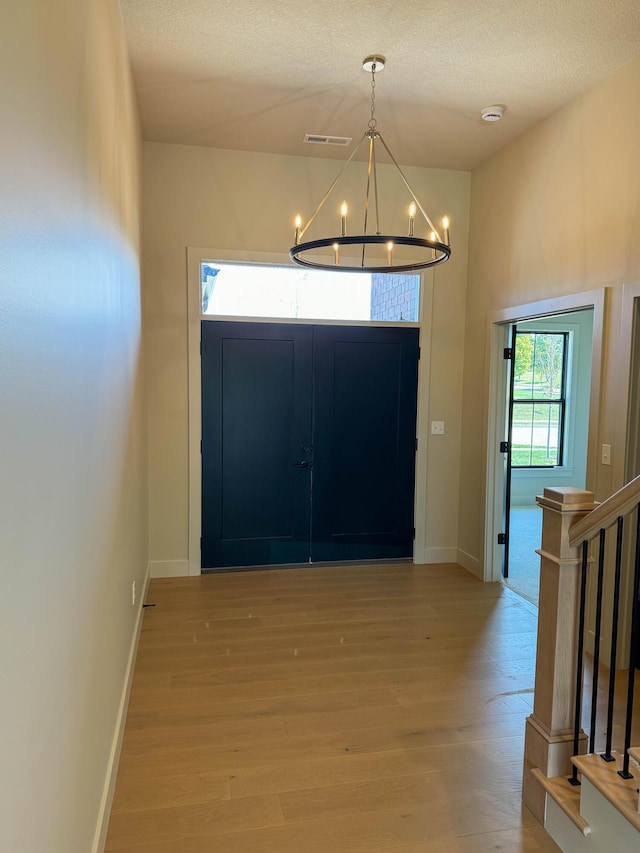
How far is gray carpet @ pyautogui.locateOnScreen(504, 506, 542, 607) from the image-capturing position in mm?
4691

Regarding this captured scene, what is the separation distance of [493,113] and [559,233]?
0.91m

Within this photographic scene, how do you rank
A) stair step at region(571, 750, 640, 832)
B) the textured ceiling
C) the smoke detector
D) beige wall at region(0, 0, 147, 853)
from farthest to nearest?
the smoke detector < the textured ceiling < stair step at region(571, 750, 640, 832) < beige wall at region(0, 0, 147, 853)

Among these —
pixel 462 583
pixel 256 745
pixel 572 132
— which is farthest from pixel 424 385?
pixel 256 745

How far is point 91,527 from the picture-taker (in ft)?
6.10

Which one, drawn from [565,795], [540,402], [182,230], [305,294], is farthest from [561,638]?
[540,402]

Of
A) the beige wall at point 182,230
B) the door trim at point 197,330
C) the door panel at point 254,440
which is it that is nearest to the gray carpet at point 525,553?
the door panel at point 254,440

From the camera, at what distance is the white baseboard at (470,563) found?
4914mm

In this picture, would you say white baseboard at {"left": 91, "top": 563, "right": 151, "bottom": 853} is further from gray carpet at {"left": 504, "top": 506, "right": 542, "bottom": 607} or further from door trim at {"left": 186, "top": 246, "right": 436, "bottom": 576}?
gray carpet at {"left": 504, "top": 506, "right": 542, "bottom": 607}

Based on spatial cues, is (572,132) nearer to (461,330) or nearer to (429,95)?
(429,95)

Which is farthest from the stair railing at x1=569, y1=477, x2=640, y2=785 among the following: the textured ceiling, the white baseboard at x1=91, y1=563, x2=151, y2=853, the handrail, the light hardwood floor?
the textured ceiling

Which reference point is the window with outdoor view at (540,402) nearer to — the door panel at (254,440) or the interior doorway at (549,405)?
the interior doorway at (549,405)

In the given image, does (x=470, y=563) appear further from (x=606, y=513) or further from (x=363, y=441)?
(x=606, y=513)

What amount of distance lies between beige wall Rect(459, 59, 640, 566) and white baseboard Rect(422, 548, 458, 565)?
141 millimetres

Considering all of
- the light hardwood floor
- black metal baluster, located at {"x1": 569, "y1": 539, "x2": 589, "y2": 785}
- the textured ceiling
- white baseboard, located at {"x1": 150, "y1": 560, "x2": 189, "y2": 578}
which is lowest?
the light hardwood floor
